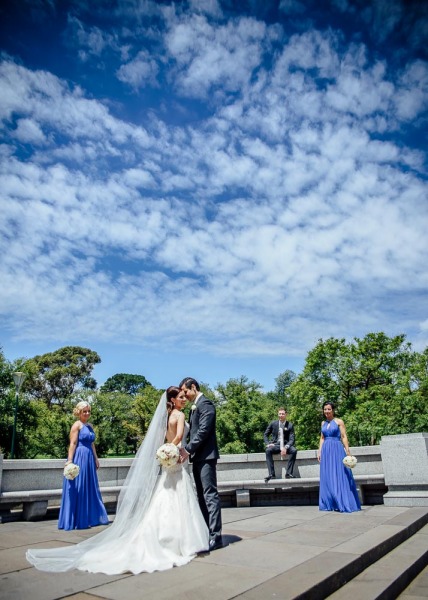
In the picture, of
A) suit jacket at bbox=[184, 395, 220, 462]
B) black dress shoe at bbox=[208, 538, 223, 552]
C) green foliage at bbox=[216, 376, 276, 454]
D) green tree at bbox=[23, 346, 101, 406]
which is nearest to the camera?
black dress shoe at bbox=[208, 538, 223, 552]

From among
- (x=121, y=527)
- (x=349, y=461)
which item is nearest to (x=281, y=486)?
(x=349, y=461)

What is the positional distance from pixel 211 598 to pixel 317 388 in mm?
27646

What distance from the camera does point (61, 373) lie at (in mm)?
59625

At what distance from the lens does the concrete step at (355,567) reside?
12.2 feet

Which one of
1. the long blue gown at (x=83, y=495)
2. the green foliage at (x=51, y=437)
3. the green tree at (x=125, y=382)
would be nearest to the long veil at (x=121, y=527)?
the long blue gown at (x=83, y=495)

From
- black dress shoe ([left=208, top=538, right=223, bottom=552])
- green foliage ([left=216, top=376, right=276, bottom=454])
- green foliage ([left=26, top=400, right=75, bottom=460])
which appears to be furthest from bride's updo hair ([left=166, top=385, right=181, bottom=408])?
green foliage ([left=216, top=376, right=276, bottom=454])

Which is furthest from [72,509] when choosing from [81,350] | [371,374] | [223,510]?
[81,350]

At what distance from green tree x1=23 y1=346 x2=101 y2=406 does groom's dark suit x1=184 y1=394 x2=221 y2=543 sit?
176 ft

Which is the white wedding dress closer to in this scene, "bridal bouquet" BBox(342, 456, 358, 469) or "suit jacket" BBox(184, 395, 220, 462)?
"suit jacket" BBox(184, 395, 220, 462)

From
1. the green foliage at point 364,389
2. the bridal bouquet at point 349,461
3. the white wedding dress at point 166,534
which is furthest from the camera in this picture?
the green foliage at point 364,389

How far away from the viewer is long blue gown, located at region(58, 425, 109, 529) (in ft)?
24.0

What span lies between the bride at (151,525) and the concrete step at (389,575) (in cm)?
176

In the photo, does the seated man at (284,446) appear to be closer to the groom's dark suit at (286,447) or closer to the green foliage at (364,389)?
the groom's dark suit at (286,447)

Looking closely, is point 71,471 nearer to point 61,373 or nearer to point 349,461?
point 349,461
